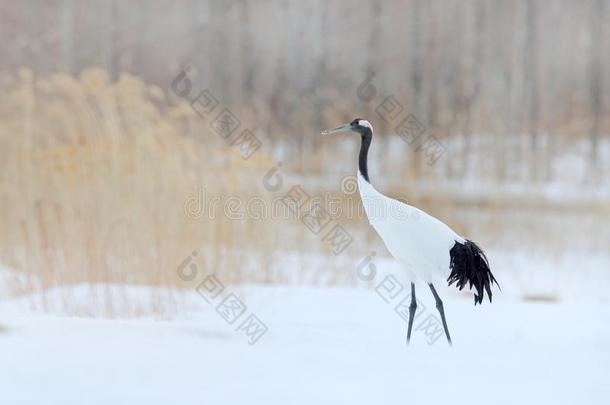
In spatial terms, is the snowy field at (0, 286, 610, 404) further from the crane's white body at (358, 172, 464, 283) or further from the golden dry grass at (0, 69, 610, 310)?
the golden dry grass at (0, 69, 610, 310)

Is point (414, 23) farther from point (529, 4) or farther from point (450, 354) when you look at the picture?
point (450, 354)

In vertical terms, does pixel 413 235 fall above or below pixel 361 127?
below

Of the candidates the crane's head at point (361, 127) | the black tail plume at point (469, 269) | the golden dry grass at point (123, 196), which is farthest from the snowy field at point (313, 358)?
the crane's head at point (361, 127)

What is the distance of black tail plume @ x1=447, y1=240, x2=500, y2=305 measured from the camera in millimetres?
2645

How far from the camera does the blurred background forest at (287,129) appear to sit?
3.73 metres

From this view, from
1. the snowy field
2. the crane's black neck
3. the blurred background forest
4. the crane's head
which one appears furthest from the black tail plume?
the blurred background forest

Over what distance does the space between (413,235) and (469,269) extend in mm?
215

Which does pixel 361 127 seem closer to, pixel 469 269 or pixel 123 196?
pixel 469 269

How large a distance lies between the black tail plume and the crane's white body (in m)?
0.02

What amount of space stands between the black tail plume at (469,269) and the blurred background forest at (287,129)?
1429 millimetres

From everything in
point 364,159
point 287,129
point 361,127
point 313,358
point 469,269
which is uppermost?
point 287,129

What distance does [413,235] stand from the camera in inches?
105

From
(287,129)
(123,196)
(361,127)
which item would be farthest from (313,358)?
(287,129)

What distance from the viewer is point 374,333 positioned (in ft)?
9.62
